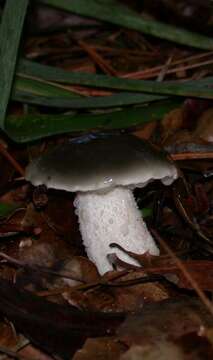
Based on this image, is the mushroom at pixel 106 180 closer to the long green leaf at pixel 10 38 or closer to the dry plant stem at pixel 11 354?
the dry plant stem at pixel 11 354

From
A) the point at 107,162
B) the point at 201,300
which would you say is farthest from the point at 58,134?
the point at 201,300

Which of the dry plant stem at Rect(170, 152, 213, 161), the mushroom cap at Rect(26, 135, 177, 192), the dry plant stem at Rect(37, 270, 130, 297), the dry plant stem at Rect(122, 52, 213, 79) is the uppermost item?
the mushroom cap at Rect(26, 135, 177, 192)

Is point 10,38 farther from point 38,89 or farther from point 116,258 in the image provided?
point 116,258

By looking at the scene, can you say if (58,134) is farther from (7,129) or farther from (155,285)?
(155,285)

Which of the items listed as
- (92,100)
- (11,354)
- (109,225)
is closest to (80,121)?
(92,100)

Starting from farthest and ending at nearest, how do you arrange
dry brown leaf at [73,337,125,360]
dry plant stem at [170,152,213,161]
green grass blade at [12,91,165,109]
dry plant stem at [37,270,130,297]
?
green grass blade at [12,91,165,109] < dry plant stem at [170,152,213,161] < dry plant stem at [37,270,130,297] < dry brown leaf at [73,337,125,360]

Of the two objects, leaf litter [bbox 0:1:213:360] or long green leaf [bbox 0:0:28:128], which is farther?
long green leaf [bbox 0:0:28:128]

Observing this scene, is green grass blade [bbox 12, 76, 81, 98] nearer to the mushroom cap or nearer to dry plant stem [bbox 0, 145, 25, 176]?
dry plant stem [bbox 0, 145, 25, 176]

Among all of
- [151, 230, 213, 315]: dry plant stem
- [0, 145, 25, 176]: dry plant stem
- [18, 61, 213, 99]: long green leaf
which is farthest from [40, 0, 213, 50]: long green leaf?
[151, 230, 213, 315]: dry plant stem
